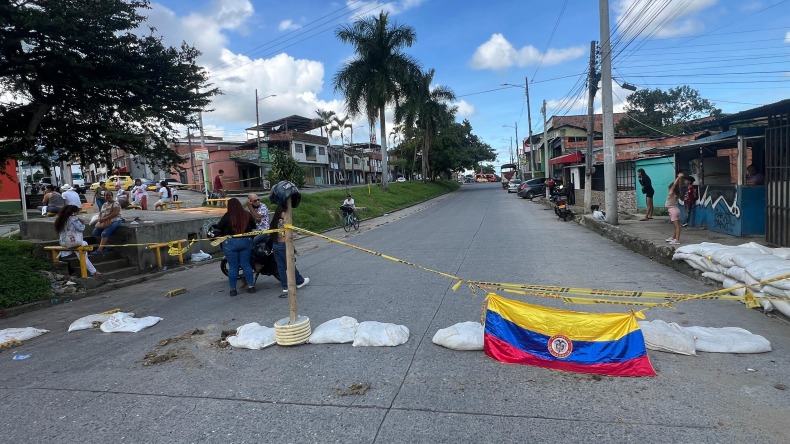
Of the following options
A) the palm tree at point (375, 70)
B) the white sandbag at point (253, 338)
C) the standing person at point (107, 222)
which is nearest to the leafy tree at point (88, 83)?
the standing person at point (107, 222)

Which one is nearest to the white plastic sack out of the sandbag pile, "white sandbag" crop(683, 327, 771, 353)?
the sandbag pile

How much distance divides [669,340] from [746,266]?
279 centimetres

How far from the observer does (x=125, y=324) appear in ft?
19.7

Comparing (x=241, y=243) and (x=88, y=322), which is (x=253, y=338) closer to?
(x=241, y=243)

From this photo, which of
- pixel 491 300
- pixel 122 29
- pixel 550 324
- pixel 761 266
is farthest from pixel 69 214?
pixel 761 266

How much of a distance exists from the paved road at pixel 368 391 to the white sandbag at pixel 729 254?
821mm

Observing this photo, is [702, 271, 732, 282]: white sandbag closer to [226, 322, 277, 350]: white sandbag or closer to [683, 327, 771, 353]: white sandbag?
[683, 327, 771, 353]: white sandbag

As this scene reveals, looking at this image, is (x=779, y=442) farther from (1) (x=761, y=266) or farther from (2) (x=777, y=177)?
(2) (x=777, y=177)

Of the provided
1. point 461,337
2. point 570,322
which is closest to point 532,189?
point 461,337

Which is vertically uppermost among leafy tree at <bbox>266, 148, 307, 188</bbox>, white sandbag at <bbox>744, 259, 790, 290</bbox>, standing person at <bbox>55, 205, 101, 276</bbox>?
leafy tree at <bbox>266, 148, 307, 188</bbox>

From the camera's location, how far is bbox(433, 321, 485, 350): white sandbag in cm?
463

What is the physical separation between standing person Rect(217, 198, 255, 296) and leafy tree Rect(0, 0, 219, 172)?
3596 mm

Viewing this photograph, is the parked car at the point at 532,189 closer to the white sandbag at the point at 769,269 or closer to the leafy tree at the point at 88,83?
the leafy tree at the point at 88,83

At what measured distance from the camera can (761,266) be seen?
19.1 ft
